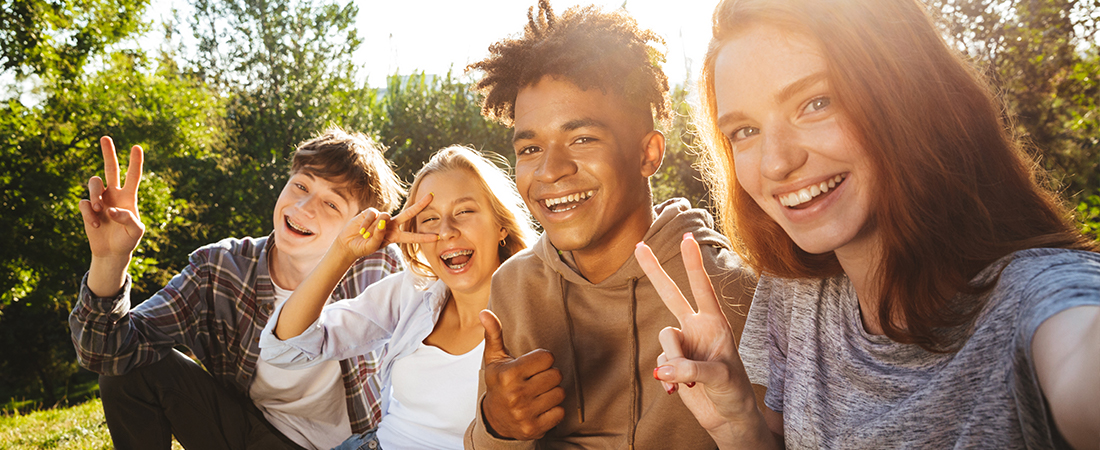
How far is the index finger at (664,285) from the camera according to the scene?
171cm

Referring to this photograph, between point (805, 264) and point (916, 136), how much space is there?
1.85 ft

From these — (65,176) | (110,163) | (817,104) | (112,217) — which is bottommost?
(817,104)

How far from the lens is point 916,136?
1.45 metres

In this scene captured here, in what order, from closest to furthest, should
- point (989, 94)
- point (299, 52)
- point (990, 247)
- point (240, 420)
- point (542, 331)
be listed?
1. point (990, 247)
2. point (989, 94)
3. point (542, 331)
4. point (240, 420)
5. point (299, 52)

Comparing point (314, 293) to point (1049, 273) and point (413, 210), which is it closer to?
point (413, 210)

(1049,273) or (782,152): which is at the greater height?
(782,152)

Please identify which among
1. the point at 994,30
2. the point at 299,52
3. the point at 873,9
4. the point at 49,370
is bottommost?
the point at 49,370

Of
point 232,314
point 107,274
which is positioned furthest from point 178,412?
point 107,274

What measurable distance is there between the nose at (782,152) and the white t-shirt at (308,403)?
3.07 meters

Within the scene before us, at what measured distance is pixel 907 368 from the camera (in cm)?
152

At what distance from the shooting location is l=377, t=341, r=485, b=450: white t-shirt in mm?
2951

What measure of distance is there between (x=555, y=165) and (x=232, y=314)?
8.86ft

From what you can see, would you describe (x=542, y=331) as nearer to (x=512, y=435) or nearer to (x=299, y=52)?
(x=512, y=435)

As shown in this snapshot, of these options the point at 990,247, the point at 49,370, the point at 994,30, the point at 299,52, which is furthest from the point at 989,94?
the point at 49,370
